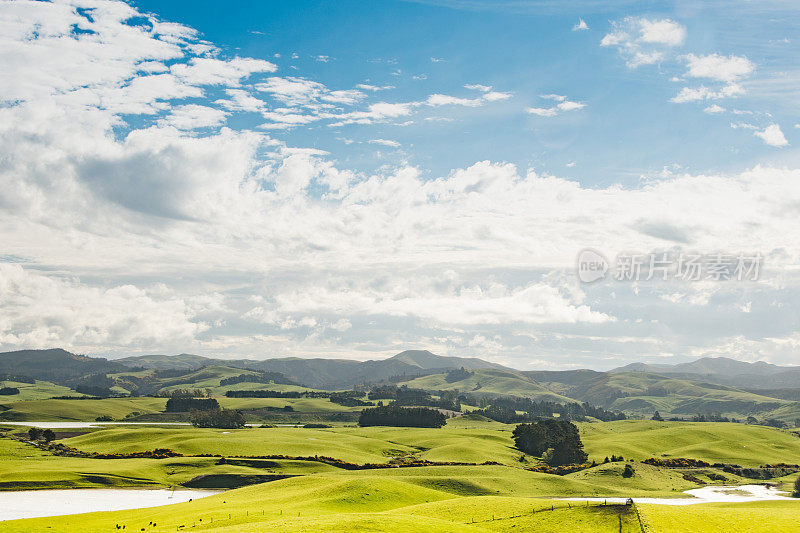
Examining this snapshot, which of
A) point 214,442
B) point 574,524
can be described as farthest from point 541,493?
point 214,442

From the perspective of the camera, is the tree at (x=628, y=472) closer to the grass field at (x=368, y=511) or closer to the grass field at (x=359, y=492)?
the grass field at (x=359, y=492)

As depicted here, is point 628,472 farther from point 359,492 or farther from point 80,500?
point 80,500

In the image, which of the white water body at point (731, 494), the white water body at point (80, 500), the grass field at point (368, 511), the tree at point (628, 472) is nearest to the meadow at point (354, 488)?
the grass field at point (368, 511)

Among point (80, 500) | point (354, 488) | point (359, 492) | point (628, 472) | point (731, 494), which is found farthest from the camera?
point (628, 472)

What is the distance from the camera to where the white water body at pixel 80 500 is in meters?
95.8

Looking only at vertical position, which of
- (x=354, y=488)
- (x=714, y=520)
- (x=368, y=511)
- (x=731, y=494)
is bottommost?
(x=731, y=494)

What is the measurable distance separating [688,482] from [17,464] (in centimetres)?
16023

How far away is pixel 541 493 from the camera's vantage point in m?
116

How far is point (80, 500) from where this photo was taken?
107 m

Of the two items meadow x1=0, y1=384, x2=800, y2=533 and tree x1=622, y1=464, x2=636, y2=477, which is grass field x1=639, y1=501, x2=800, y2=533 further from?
tree x1=622, y1=464, x2=636, y2=477

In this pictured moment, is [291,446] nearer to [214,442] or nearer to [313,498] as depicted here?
[214,442]

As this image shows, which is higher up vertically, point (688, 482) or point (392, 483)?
point (392, 483)

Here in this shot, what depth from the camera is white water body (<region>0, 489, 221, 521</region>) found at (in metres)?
95.8

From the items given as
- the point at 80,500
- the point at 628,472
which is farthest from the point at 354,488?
the point at 628,472
